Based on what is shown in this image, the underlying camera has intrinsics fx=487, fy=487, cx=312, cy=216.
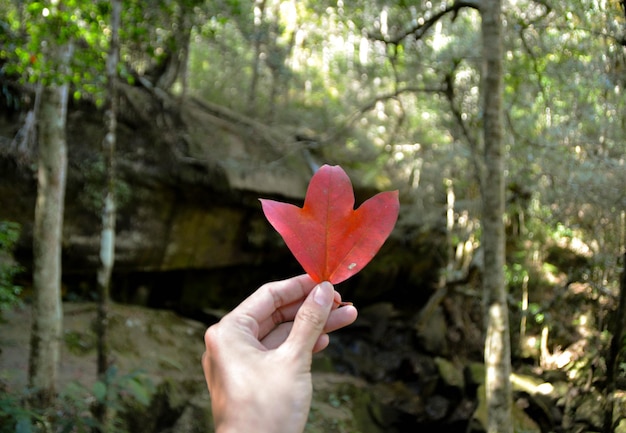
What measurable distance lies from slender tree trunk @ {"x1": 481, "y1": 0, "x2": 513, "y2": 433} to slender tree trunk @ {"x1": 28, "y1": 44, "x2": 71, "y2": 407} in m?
4.15

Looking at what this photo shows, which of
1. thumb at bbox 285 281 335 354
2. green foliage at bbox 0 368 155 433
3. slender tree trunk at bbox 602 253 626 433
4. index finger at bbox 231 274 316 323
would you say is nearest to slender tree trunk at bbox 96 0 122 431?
green foliage at bbox 0 368 155 433

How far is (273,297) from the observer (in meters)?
1.11

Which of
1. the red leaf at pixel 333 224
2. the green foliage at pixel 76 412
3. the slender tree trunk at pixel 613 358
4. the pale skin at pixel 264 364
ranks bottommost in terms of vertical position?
the green foliage at pixel 76 412

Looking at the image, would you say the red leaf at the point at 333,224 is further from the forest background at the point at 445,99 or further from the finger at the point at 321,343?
the forest background at the point at 445,99

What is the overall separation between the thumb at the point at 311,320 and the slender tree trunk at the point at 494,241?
3.83 m

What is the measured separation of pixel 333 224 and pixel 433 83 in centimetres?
890

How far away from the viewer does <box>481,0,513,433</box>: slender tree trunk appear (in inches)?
169

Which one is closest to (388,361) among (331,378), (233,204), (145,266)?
(331,378)

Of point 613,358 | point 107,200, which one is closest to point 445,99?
point 107,200

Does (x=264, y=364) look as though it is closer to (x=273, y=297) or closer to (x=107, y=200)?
(x=273, y=297)

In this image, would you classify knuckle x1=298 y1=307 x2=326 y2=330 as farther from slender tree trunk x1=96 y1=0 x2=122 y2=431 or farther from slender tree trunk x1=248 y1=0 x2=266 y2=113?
slender tree trunk x1=248 y1=0 x2=266 y2=113

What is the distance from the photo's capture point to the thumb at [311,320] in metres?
0.99

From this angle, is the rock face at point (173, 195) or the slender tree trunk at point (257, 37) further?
the slender tree trunk at point (257, 37)

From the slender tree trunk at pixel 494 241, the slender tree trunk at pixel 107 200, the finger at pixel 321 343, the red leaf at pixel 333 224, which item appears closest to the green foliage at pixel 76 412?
the slender tree trunk at pixel 107 200
